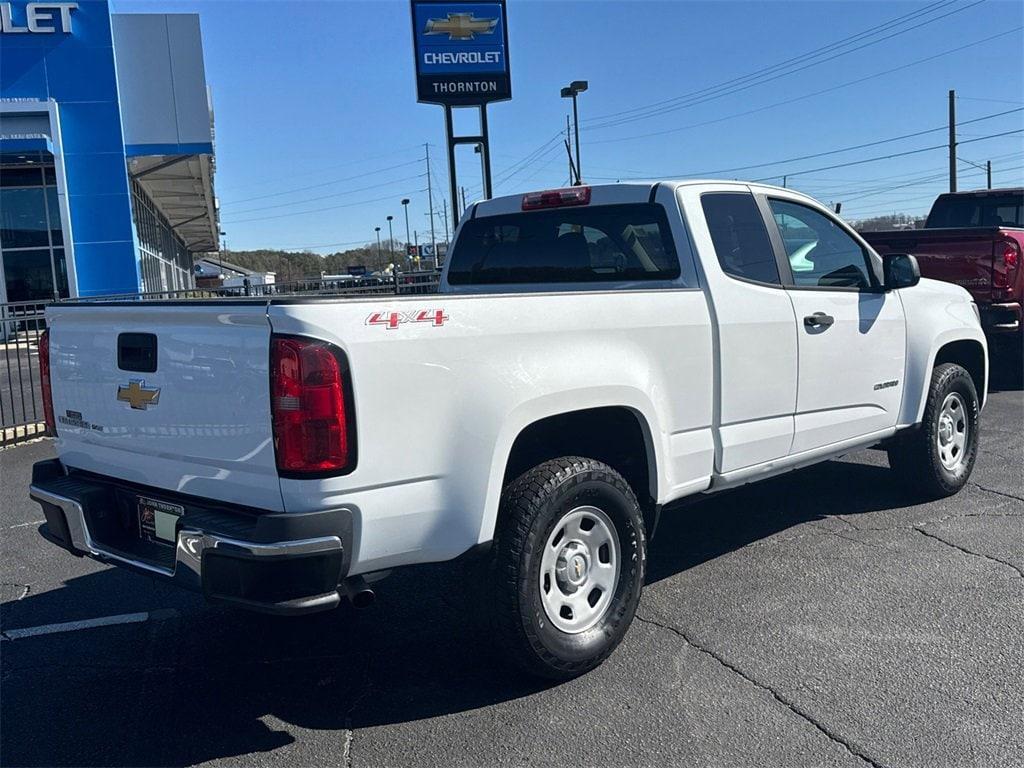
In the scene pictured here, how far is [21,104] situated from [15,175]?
2.74 metres

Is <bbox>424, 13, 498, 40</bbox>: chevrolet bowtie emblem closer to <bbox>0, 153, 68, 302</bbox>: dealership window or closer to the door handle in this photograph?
the door handle

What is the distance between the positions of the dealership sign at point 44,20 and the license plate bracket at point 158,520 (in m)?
19.9

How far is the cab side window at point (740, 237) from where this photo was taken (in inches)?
180

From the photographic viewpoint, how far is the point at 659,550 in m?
5.32

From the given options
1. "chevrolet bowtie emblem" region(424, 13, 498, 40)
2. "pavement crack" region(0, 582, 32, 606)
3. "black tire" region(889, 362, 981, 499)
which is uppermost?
"chevrolet bowtie emblem" region(424, 13, 498, 40)

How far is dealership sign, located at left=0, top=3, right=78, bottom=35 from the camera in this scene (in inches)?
767

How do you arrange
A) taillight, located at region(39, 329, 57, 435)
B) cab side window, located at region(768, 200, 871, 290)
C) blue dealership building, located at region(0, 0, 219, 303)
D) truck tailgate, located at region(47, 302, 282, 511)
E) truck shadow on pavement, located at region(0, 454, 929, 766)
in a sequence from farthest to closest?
1. blue dealership building, located at region(0, 0, 219, 303)
2. cab side window, located at region(768, 200, 871, 290)
3. taillight, located at region(39, 329, 57, 435)
4. truck shadow on pavement, located at region(0, 454, 929, 766)
5. truck tailgate, located at region(47, 302, 282, 511)

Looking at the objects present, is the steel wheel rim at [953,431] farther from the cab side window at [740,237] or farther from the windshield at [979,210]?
the windshield at [979,210]

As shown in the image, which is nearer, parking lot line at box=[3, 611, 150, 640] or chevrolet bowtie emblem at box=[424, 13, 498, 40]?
parking lot line at box=[3, 611, 150, 640]

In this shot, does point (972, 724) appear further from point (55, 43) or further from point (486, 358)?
point (55, 43)

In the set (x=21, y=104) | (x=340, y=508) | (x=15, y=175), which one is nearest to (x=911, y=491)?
(x=340, y=508)

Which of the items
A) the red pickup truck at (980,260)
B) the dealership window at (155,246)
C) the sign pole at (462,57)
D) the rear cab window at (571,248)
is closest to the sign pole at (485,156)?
the sign pole at (462,57)

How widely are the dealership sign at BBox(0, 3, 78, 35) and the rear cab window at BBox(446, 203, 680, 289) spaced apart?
60.7 feet

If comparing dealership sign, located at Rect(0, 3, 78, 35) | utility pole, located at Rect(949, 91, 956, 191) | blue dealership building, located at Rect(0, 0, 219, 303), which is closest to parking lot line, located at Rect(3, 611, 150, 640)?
blue dealership building, located at Rect(0, 0, 219, 303)
